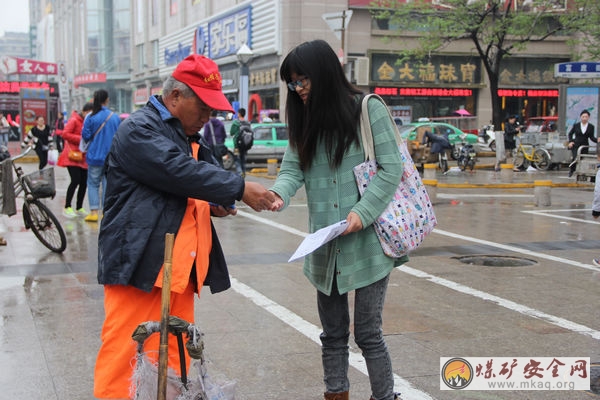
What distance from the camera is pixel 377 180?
138 inches

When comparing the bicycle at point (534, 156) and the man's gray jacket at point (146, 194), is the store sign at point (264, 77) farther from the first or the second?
the man's gray jacket at point (146, 194)

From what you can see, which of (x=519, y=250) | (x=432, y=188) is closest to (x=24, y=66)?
(x=432, y=188)

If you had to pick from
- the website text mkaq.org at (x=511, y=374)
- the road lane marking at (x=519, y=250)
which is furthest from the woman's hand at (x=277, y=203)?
the road lane marking at (x=519, y=250)

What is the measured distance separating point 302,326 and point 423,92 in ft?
111

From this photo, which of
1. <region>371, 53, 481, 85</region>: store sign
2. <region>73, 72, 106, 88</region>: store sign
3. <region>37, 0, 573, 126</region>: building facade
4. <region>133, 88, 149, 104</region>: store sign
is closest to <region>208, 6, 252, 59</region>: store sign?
<region>37, 0, 573, 126</region>: building facade

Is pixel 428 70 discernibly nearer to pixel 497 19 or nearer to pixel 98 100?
pixel 497 19

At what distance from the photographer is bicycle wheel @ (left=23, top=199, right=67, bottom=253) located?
8.80 meters

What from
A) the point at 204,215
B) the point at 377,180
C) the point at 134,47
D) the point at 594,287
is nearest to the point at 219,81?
the point at 204,215

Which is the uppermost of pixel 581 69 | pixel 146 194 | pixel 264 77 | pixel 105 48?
pixel 105 48

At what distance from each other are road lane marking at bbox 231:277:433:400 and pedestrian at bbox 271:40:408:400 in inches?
24.8

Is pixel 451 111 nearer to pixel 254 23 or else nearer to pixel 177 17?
pixel 254 23

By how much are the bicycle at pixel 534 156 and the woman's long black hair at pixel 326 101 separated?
2036cm

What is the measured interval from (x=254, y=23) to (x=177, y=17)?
593 inches

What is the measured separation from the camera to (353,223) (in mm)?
3412
